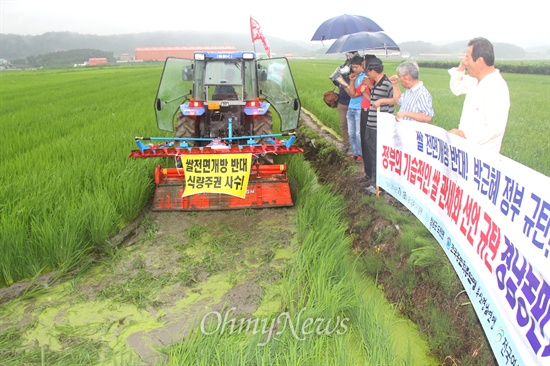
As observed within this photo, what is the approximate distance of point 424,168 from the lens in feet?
11.0

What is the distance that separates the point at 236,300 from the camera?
308 cm

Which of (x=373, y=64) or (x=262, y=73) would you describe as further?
(x=262, y=73)

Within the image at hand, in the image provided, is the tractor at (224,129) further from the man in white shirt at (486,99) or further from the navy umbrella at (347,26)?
the man in white shirt at (486,99)

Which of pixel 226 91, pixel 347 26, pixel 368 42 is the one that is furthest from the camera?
pixel 226 91

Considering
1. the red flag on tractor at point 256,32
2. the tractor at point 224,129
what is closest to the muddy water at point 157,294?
the tractor at point 224,129

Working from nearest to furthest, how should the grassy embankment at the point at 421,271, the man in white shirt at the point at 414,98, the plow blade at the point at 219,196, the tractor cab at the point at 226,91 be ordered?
the grassy embankment at the point at 421,271 → the man in white shirt at the point at 414,98 → the plow blade at the point at 219,196 → the tractor cab at the point at 226,91

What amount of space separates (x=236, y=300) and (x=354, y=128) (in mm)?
3592

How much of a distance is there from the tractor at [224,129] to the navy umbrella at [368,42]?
82cm

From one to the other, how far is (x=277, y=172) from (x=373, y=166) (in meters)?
1.06

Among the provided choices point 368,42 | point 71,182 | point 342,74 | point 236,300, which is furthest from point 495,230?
point 342,74

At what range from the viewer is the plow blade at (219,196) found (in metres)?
4.74

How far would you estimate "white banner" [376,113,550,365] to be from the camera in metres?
1.71

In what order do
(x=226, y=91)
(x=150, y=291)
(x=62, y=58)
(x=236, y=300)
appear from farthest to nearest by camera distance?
(x=62, y=58) < (x=226, y=91) < (x=150, y=291) < (x=236, y=300)

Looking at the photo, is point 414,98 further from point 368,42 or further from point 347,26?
point 347,26
